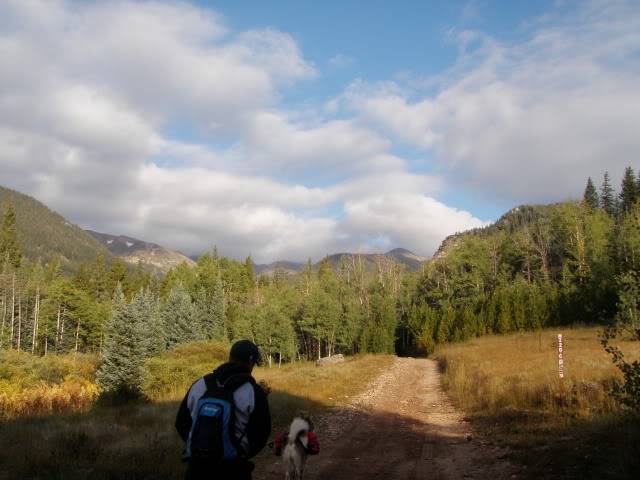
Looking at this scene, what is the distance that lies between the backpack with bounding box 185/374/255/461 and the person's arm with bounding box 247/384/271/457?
123 mm

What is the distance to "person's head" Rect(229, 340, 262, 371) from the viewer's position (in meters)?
4.29

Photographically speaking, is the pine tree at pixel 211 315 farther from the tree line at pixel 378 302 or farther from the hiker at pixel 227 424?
the hiker at pixel 227 424

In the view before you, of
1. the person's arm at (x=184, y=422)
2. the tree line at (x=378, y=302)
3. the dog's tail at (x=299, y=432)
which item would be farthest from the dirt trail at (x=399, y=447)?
the tree line at (x=378, y=302)

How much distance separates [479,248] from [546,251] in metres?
10.5

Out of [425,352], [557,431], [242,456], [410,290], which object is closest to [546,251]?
[410,290]

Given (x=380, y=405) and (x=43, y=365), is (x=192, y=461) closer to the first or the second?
(x=380, y=405)

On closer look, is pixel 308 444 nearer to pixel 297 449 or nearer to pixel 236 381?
pixel 297 449

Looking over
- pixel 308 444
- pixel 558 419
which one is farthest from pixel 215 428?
pixel 558 419

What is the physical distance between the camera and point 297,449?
7.02 meters

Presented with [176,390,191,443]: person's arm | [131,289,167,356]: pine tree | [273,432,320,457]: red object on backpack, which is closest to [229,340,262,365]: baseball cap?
[176,390,191,443]: person's arm

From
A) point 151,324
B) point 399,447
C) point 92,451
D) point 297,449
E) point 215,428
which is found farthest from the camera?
point 151,324

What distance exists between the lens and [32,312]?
8269 cm

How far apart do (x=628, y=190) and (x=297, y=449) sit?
320ft

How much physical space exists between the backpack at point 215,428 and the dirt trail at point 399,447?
5.26 m
